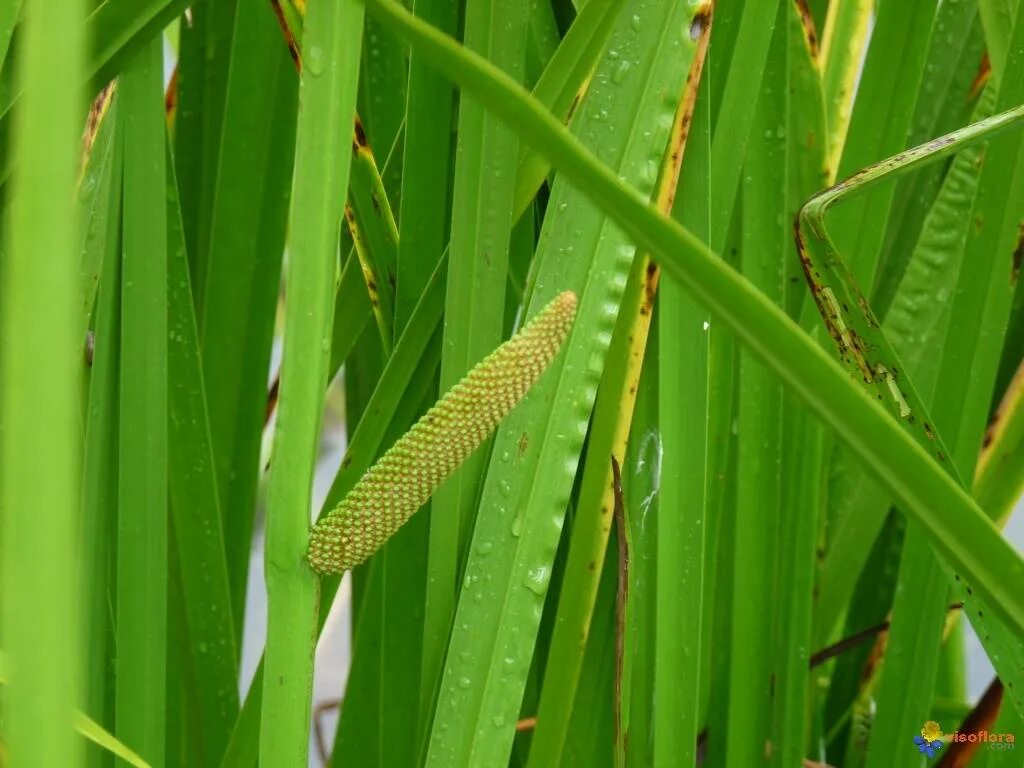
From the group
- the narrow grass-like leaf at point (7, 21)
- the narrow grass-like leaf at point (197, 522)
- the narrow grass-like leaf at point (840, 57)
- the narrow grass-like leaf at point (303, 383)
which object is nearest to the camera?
the narrow grass-like leaf at point (303, 383)

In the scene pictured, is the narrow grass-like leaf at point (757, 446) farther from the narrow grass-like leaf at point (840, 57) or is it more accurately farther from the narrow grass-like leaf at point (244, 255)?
the narrow grass-like leaf at point (244, 255)

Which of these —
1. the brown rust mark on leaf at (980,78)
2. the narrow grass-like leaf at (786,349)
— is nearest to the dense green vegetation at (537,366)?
the narrow grass-like leaf at (786,349)

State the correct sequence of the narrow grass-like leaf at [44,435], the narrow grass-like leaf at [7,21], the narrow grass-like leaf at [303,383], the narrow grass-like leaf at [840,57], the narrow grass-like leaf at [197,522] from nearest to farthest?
the narrow grass-like leaf at [44,435] → the narrow grass-like leaf at [303,383] → the narrow grass-like leaf at [7,21] → the narrow grass-like leaf at [197,522] → the narrow grass-like leaf at [840,57]

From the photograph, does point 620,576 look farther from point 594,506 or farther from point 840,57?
point 840,57

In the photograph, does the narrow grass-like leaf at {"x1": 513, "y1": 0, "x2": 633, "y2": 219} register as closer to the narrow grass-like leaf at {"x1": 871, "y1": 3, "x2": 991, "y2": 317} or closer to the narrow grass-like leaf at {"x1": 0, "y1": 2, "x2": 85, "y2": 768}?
the narrow grass-like leaf at {"x1": 0, "y1": 2, "x2": 85, "y2": 768}

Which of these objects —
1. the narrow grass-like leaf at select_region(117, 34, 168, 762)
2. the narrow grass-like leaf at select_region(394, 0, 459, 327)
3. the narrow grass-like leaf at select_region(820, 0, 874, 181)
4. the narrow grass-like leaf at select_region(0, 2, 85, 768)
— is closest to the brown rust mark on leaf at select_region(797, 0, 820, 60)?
the narrow grass-like leaf at select_region(820, 0, 874, 181)

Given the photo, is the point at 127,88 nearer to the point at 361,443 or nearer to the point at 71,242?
the point at 361,443

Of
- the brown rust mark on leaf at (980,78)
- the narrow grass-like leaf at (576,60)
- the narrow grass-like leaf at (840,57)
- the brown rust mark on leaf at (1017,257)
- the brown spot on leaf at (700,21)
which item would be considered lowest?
the narrow grass-like leaf at (576,60)
